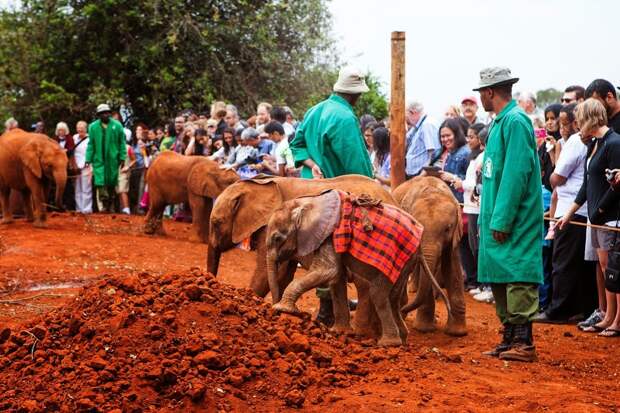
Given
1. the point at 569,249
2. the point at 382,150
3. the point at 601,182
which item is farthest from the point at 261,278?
the point at 382,150

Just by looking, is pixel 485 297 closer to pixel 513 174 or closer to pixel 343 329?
pixel 343 329

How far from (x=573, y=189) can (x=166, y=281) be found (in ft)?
15.8

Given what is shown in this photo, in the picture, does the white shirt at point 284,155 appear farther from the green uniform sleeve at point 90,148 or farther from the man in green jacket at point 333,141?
the green uniform sleeve at point 90,148

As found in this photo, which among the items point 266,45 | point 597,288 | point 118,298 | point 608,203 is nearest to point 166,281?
point 118,298

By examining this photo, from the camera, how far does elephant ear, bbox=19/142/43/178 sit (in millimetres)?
16828

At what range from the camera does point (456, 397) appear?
236 inches

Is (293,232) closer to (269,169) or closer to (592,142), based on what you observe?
(592,142)

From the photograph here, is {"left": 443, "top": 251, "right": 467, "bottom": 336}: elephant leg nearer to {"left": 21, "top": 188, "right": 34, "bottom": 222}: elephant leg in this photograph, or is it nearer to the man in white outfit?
{"left": 21, "top": 188, "right": 34, "bottom": 222}: elephant leg

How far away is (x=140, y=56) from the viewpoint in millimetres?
22750

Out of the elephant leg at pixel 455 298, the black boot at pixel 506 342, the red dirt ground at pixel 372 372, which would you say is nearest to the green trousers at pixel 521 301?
the black boot at pixel 506 342

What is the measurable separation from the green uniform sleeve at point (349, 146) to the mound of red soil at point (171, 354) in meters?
2.23

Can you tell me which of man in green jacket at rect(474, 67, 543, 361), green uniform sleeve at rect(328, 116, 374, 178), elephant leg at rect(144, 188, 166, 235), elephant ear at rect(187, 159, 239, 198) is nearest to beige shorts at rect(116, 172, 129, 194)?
elephant leg at rect(144, 188, 166, 235)

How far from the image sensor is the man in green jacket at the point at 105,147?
745 inches

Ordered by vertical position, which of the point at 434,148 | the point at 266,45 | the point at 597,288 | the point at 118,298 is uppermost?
the point at 266,45
